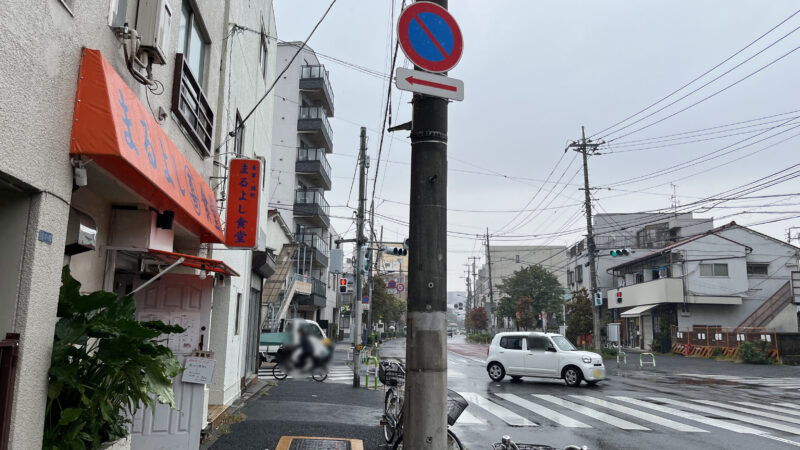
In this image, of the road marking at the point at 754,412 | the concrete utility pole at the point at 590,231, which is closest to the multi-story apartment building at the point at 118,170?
the road marking at the point at 754,412

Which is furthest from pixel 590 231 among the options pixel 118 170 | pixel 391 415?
pixel 118 170

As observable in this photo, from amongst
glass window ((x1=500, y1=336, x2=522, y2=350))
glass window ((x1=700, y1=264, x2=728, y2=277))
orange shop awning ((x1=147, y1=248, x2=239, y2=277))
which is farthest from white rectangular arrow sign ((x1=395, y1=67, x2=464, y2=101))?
glass window ((x1=700, y1=264, x2=728, y2=277))

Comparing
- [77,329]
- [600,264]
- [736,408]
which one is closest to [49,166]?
[77,329]

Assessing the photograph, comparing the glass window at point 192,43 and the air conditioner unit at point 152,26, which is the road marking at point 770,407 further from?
the air conditioner unit at point 152,26

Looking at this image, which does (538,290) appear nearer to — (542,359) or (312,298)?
(542,359)

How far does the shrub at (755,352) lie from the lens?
29328mm

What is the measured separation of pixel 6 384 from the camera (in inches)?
139

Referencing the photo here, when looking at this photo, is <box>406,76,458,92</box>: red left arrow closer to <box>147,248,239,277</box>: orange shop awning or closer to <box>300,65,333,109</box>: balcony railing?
<box>147,248,239,277</box>: orange shop awning

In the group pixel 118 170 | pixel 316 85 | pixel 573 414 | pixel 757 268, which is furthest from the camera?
pixel 757 268

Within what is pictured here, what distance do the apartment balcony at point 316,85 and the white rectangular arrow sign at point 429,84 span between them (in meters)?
4.70

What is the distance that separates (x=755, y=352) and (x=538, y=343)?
1881 centimetres

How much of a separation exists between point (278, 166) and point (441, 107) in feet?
78.8

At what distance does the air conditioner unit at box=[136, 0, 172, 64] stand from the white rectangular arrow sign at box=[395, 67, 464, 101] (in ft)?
11.0

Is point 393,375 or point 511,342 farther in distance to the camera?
point 511,342
